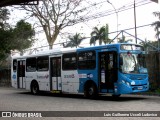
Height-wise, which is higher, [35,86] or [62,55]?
[62,55]

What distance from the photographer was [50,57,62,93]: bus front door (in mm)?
19688

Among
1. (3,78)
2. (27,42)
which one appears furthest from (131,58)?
(27,42)

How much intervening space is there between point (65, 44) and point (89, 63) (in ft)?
39.1

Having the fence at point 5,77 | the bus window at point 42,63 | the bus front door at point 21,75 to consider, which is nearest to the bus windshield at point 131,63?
the bus window at point 42,63

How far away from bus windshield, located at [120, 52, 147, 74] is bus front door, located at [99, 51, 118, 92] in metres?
0.40

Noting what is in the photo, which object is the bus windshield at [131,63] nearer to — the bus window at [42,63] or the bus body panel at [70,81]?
A: the bus body panel at [70,81]

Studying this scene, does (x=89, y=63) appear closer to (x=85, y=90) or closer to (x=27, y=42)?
(x=85, y=90)

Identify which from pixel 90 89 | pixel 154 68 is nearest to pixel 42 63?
pixel 90 89

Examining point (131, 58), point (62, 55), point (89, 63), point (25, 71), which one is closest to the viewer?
point (131, 58)

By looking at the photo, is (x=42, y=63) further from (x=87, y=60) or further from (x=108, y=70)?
(x=108, y=70)

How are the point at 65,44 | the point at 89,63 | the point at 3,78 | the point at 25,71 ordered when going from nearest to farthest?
the point at 89,63, the point at 25,71, the point at 65,44, the point at 3,78

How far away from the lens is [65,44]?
29.0 meters

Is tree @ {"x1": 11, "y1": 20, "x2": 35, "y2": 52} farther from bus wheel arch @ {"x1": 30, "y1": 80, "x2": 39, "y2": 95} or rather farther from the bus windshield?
the bus windshield

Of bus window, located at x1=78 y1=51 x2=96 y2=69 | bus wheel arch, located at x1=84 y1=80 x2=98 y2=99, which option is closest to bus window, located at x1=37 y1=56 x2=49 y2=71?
bus window, located at x1=78 y1=51 x2=96 y2=69
